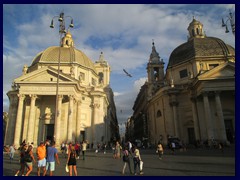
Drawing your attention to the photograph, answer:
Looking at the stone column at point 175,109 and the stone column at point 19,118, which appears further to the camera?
the stone column at point 175,109

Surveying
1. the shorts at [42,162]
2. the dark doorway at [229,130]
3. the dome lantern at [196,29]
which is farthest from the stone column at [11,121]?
the dome lantern at [196,29]

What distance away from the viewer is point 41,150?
981cm

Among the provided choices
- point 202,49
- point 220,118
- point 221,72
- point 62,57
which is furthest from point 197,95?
point 62,57

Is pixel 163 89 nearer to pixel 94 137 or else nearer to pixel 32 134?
pixel 94 137

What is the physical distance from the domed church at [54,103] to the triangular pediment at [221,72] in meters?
18.3

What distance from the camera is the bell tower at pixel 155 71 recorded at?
49.8 metres

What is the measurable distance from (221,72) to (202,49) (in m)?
9.66

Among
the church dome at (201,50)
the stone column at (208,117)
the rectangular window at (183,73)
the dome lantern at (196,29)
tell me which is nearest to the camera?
the stone column at (208,117)

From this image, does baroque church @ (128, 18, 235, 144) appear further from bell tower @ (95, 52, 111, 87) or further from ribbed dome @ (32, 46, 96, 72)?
ribbed dome @ (32, 46, 96, 72)

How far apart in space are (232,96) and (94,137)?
23.3 metres

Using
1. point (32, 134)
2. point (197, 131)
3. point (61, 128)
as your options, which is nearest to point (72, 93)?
point (61, 128)

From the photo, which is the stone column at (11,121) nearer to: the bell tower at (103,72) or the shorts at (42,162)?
the bell tower at (103,72)

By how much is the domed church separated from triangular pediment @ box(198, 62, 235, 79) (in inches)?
722

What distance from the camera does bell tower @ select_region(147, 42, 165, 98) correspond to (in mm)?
49781
